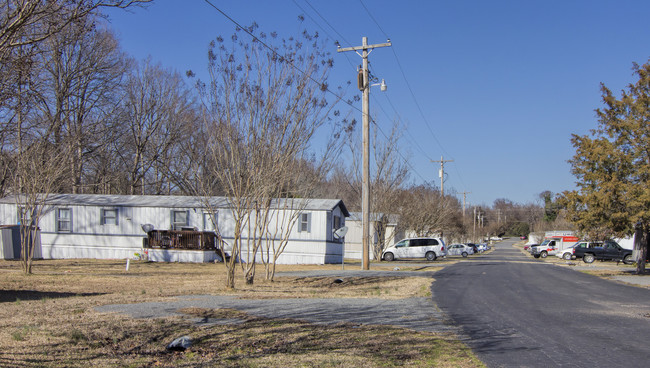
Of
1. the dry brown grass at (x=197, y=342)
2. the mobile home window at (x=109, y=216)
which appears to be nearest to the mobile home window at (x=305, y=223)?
the mobile home window at (x=109, y=216)

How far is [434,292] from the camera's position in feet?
55.1

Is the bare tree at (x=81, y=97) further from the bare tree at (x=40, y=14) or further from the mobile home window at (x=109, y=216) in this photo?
the bare tree at (x=40, y=14)

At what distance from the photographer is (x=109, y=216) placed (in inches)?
1291

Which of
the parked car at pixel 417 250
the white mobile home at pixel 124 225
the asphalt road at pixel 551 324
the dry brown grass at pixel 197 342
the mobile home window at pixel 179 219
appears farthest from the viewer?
the parked car at pixel 417 250

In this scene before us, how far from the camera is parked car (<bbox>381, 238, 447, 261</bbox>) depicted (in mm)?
41312

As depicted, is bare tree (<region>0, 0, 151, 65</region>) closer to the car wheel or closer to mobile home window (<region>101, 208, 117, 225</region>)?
mobile home window (<region>101, 208, 117, 225</region>)

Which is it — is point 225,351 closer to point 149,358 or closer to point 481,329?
point 149,358

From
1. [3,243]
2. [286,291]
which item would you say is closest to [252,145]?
[286,291]

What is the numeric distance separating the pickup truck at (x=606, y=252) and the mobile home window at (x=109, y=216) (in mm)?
34017

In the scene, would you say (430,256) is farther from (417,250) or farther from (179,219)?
(179,219)

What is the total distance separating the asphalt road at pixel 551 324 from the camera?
24.7 ft

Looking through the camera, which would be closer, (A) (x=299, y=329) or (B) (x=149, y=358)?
(B) (x=149, y=358)

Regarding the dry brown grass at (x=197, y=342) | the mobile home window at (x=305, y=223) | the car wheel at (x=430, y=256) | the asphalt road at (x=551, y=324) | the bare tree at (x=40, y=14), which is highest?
the bare tree at (x=40, y=14)

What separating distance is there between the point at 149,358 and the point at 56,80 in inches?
1279
